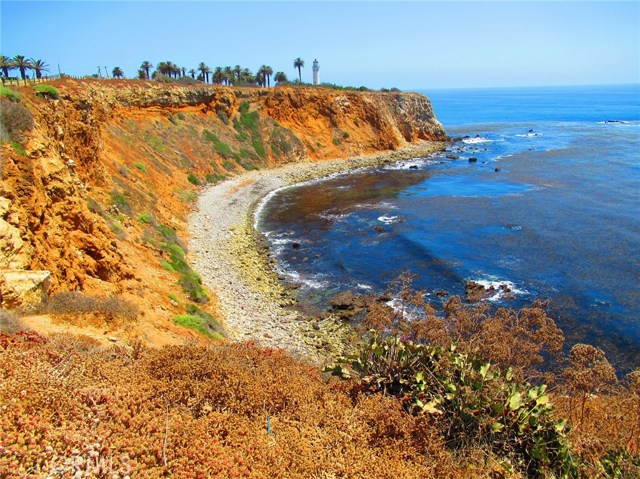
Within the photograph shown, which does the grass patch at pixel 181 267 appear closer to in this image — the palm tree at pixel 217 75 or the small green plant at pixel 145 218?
the small green plant at pixel 145 218

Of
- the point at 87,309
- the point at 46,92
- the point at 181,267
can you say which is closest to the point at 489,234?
the point at 181,267

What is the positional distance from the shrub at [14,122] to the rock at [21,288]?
669 centimetres

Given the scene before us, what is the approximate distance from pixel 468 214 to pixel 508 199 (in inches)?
321

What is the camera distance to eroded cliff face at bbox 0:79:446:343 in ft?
44.8

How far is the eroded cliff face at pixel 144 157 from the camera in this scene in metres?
13.6

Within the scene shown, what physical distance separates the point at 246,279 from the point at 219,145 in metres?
31.0

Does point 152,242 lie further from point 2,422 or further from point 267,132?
point 267,132

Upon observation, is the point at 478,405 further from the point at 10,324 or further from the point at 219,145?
the point at 219,145

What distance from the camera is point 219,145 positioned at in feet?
→ 170

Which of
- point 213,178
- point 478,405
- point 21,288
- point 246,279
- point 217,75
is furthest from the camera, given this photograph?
point 217,75

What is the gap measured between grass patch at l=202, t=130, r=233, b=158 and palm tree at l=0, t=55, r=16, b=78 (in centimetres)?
2095

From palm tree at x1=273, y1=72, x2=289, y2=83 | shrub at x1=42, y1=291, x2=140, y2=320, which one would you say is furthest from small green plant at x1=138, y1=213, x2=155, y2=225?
palm tree at x1=273, y1=72, x2=289, y2=83

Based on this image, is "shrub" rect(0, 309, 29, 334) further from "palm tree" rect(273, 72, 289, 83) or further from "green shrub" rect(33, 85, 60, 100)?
"palm tree" rect(273, 72, 289, 83)

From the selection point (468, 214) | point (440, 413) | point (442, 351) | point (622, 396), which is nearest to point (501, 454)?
point (440, 413)
